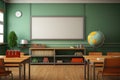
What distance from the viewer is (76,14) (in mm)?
10430

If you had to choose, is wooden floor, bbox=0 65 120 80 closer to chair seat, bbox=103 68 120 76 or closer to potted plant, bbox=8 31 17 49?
potted plant, bbox=8 31 17 49

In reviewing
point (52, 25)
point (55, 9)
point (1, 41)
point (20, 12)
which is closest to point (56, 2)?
point (55, 9)

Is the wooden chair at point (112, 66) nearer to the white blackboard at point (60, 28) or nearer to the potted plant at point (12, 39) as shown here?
the white blackboard at point (60, 28)

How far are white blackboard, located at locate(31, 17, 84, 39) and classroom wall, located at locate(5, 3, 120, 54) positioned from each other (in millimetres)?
255

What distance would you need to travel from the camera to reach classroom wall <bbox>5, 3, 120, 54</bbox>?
10.4 metres

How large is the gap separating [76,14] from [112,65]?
6.09 meters

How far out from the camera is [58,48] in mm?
9930

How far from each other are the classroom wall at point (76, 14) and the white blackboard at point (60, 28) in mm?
255

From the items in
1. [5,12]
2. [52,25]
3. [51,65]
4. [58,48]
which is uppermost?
[5,12]

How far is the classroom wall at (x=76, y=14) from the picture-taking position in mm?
10422

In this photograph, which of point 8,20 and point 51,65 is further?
point 8,20

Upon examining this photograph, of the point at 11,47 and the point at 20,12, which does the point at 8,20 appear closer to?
the point at 20,12

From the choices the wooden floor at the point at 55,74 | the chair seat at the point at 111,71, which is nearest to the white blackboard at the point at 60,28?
the wooden floor at the point at 55,74

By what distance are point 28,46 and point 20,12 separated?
1.69 metres
